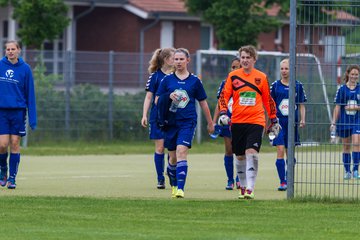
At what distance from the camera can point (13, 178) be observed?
1748 centimetres

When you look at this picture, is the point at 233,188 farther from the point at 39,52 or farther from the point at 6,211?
the point at 39,52

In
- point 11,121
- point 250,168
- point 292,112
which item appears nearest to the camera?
point 292,112

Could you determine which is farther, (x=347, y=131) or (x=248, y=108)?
(x=347, y=131)

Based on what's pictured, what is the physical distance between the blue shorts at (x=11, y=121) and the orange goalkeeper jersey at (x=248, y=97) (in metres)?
3.24

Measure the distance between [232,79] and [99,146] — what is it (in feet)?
47.4

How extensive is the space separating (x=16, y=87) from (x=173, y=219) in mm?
5077

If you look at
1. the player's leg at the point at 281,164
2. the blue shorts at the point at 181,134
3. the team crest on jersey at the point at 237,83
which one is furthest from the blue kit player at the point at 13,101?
the player's leg at the point at 281,164

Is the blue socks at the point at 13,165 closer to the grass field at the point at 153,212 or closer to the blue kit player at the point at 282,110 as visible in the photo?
the grass field at the point at 153,212

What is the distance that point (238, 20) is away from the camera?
35.4m

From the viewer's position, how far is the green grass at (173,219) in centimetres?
1182

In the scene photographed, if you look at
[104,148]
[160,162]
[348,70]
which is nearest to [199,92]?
[160,162]

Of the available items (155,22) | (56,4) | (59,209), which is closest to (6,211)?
(59,209)

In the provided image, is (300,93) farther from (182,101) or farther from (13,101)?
(13,101)

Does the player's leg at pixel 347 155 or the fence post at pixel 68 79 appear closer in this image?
the player's leg at pixel 347 155
